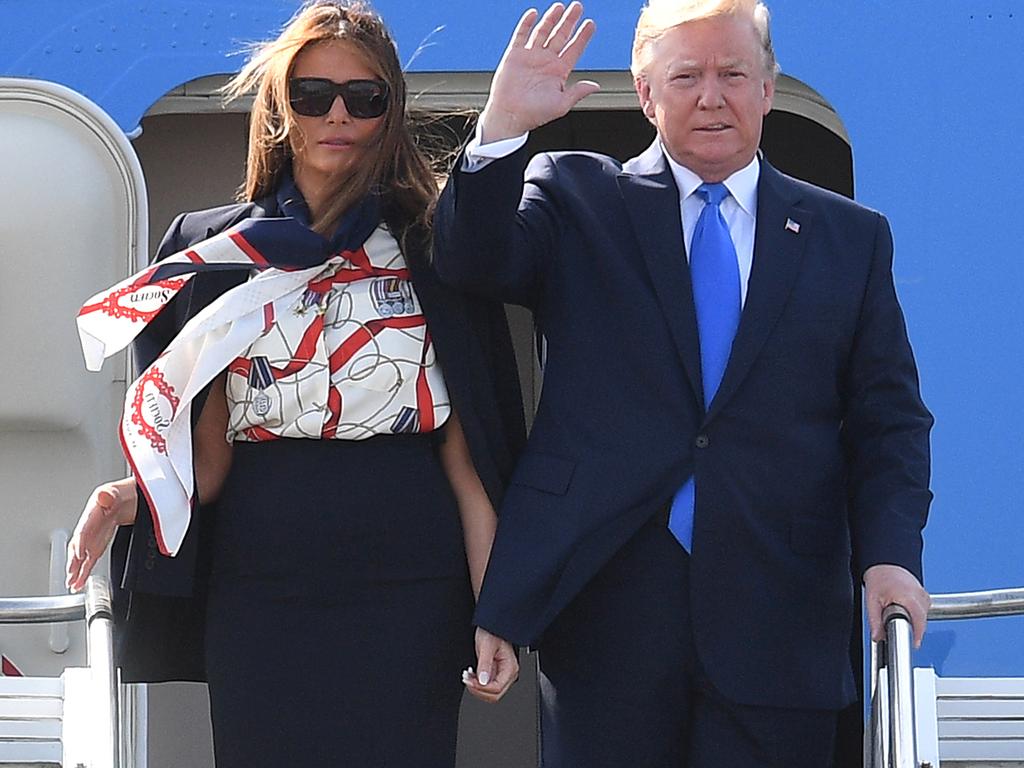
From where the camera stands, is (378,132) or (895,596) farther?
(378,132)

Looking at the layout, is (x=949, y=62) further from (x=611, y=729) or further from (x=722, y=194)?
(x=611, y=729)

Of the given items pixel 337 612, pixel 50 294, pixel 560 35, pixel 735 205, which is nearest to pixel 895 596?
pixel 735 205

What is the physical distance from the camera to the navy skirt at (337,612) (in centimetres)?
211

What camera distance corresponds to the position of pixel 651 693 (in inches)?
83.0

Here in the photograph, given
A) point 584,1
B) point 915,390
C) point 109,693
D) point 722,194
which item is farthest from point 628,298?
point 584,1

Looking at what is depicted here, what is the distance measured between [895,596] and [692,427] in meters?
0.31

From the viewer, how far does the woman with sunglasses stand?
2119mm

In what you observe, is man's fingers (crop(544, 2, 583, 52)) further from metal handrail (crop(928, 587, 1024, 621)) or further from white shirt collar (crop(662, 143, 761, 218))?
metal handrail (crop(928, 587, 1024, 621))

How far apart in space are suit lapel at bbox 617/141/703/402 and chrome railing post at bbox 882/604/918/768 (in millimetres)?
352

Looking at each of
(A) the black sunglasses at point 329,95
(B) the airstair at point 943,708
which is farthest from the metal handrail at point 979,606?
(A) the black sunglasses at point 329,95

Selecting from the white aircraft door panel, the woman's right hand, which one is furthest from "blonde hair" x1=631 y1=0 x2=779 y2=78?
the white aircraft door panel

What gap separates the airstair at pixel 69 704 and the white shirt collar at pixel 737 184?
87 centimetres

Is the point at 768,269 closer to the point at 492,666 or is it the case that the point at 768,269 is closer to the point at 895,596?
the point at 895,596

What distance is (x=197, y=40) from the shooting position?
3.34 metres
